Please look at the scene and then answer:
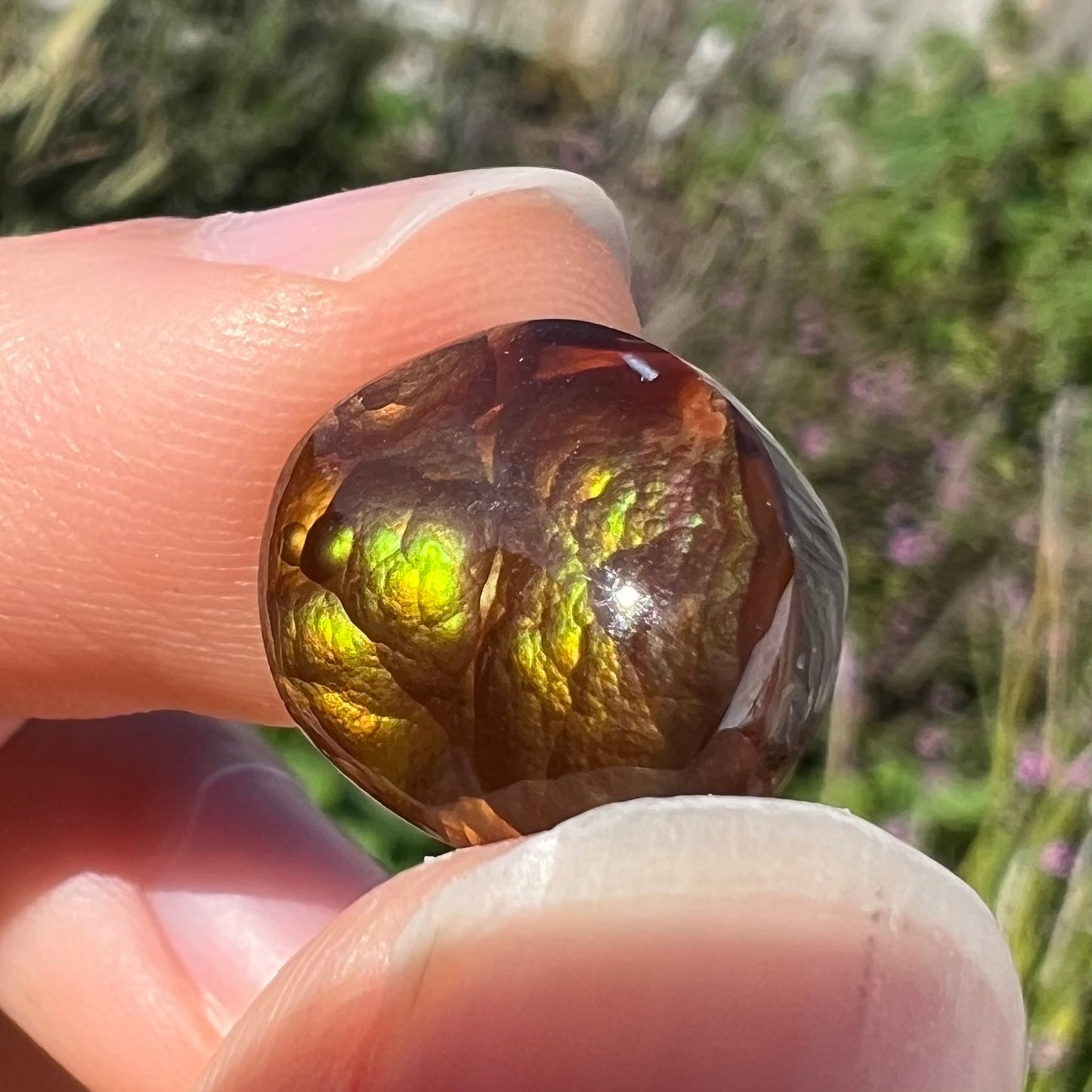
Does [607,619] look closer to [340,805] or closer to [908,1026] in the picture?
[908,1026]

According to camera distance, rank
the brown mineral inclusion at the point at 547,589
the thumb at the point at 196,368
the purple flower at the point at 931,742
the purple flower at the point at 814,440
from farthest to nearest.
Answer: the purple flower at the point at 814,440, the purple flower at the point at 931,742, the thumb at the point at 196,368, the brown mineral inclusion at the point at 547,589

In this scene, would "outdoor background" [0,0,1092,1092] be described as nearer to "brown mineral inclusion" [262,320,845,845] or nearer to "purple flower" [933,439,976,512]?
"purple flower" [933,439,976,512]

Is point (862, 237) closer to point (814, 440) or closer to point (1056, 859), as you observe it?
point (814, 440)

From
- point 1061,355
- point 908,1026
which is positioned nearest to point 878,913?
point 908,1026

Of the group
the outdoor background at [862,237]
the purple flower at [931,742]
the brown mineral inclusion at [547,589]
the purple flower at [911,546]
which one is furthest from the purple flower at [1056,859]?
the brown mineral inclusion at [547,589]

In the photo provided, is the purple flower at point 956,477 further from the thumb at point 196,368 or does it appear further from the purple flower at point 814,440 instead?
the thumb at point 196,368

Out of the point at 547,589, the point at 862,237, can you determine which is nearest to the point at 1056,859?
the point at 547,589
